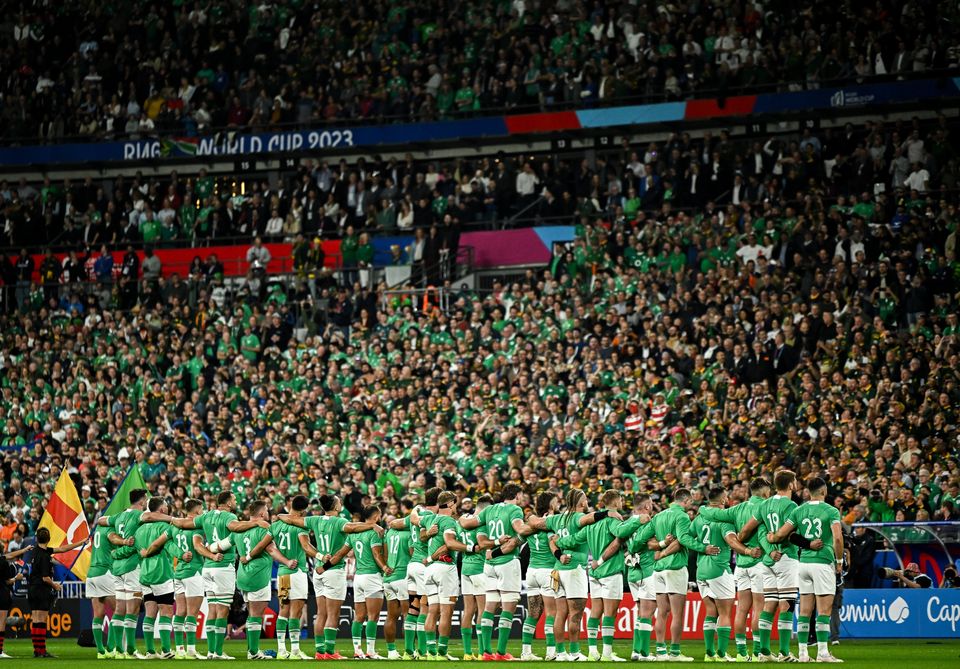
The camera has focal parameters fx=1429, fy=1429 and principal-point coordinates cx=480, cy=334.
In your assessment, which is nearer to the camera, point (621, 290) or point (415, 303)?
point (621, 290)

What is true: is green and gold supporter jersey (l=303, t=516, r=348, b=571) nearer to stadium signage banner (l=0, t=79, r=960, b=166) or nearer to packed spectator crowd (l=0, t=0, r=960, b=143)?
stadium signage banner (l=0, t=79, r=960, b=166)

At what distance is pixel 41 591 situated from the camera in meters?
24.1

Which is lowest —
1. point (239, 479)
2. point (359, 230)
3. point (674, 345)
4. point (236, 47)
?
point (239, 479)

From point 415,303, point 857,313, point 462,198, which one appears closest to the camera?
point 857,313

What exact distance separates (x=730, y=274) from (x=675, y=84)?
9.23 meters

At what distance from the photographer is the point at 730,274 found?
31.8 m

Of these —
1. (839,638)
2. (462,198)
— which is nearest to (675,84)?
(462,198)

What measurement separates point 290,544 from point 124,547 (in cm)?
286

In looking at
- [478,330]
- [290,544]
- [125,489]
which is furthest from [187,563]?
[478,330]

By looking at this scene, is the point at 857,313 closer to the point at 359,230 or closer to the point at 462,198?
the point at 462,198

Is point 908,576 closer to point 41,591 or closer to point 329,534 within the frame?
point 329,534

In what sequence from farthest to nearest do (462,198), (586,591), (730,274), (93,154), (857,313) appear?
1. (93,154)
2. (462,198)
3. (730,274)
4. (857,313)
5. (586,591)

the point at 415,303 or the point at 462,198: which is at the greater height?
the point at 462,198

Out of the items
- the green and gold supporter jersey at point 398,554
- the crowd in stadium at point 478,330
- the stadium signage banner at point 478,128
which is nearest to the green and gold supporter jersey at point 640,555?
the crowd in stadium at point 478,330
